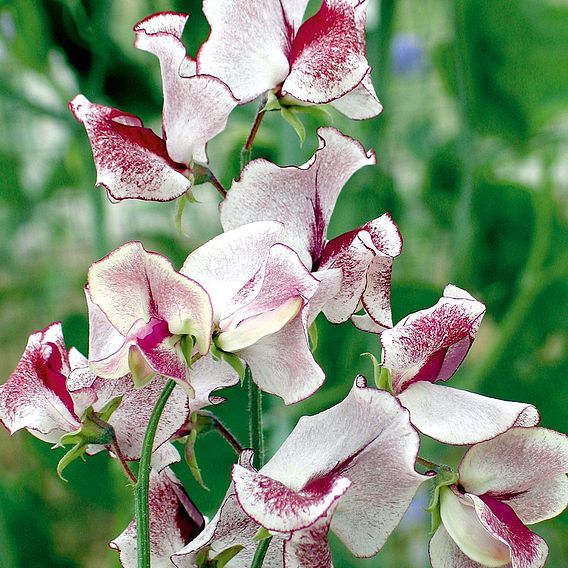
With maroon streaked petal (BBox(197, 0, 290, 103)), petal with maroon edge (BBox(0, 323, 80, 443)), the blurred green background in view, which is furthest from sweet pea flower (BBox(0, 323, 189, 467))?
the blurred green background

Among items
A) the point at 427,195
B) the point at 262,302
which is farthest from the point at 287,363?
the point at 427,195

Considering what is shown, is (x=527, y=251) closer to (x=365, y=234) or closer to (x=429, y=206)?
(x=429, y=206)

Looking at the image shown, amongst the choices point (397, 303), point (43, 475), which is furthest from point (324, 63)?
point (43, 475)

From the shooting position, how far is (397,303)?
0.73m

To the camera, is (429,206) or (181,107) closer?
(181,107)

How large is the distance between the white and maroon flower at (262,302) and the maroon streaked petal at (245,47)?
0.06 m

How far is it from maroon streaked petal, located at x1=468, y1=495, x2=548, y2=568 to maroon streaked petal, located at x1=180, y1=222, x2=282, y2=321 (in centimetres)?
9

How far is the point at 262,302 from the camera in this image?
269 millimetres

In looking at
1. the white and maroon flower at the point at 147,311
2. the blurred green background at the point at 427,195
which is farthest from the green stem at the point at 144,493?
the blurred green background at the point at 427,195

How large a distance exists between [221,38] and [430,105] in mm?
1799

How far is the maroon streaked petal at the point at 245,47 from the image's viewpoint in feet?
1.01

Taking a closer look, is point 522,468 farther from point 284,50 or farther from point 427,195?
point 427,195

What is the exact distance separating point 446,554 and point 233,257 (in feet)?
0.38

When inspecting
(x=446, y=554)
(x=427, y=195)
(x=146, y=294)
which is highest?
(x=146, y=294)
